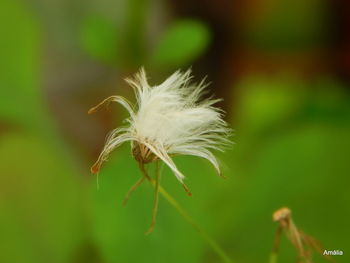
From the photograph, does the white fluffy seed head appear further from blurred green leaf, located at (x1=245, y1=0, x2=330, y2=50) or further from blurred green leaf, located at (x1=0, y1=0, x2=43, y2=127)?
blurred green leaf, located at (x1=245, y1=0, x2=330, y2=50)

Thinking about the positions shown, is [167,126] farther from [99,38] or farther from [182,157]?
[99,38]

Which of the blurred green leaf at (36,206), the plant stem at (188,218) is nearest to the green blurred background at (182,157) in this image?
the blurred green leaf at (36,206)

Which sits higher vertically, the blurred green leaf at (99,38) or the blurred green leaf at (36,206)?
the blurred green leaf at (99,38)

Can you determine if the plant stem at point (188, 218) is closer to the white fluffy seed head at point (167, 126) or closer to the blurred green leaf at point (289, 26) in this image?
the white fluffy seed head at point (167, 126)

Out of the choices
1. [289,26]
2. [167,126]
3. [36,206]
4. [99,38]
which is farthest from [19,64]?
[289,26]

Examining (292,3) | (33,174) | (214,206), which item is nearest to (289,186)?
(214,206)

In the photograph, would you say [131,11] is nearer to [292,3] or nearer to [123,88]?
[123,88]

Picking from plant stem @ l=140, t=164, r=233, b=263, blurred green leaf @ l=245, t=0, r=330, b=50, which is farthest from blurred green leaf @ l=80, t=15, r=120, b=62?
blurred green leaf @ l=245, t=0, r=330, b=50

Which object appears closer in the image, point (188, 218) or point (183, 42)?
point (188, 218)

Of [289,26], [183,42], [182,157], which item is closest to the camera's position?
[182,157]
